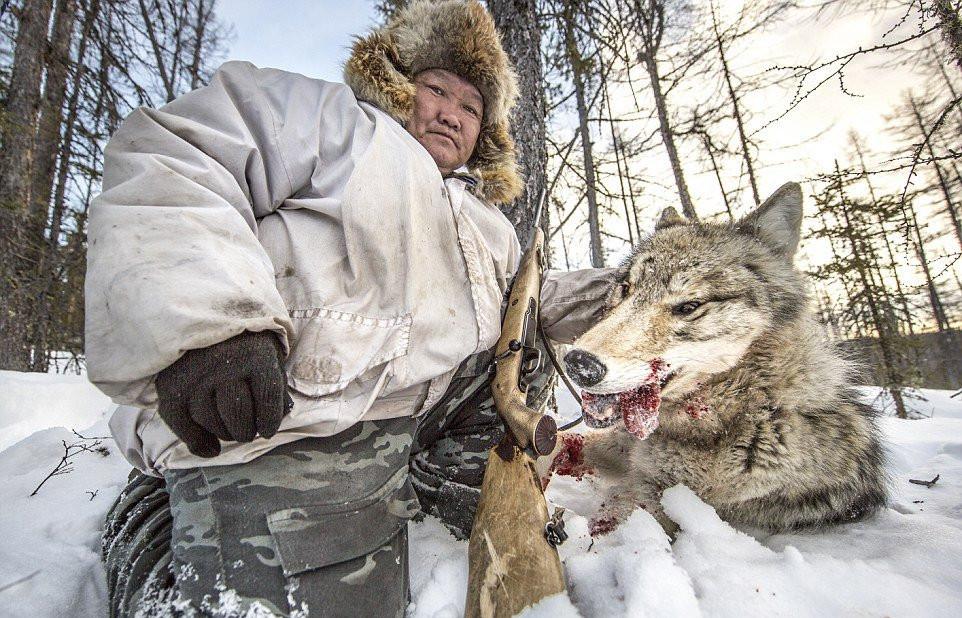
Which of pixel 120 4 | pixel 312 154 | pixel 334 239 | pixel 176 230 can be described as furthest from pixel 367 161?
pixel 120 4

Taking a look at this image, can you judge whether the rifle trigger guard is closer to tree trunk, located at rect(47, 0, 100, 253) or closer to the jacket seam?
the jacket seam

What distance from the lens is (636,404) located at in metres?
1.73

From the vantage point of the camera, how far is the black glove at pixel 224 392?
3.27ft

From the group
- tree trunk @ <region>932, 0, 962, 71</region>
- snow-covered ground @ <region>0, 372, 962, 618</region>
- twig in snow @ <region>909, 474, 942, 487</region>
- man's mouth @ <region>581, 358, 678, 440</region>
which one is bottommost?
twig in snow @ <region>909, 474, 942, 487</region>

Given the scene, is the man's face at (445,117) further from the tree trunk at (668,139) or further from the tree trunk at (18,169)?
the tree trunk at (668,139)

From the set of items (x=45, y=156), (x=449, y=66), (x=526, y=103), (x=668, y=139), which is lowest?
(x=449, y=66)

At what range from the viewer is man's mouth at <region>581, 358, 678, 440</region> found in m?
1.72

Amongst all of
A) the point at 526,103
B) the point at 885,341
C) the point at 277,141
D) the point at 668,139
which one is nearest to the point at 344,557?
the point at 277,141

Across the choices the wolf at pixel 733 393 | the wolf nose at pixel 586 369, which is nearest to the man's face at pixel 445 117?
the wolf at pixel 733 393

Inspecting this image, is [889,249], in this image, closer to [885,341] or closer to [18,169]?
[885,341]

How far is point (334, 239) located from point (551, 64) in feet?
18.1

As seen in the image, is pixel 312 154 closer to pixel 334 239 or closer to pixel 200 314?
pixel 334 239

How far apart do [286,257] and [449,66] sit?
1764 mm

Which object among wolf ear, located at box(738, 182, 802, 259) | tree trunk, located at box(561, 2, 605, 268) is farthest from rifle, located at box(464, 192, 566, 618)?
tree trunk, located at box(561, 2, 605, 268)
